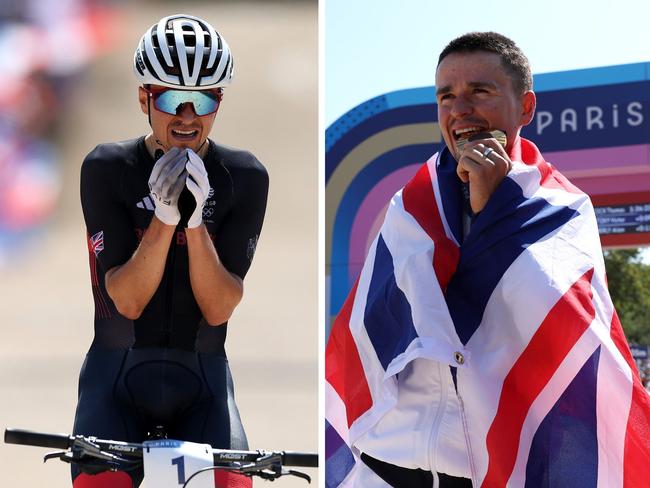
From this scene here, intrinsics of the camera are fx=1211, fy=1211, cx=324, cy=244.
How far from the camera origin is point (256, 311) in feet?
46.9

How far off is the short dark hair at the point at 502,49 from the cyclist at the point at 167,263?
766mm

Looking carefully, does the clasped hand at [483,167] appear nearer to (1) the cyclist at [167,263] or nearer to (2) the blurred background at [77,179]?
(1) the cyclist at [167,263]

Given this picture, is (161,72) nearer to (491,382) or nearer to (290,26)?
(491,382)

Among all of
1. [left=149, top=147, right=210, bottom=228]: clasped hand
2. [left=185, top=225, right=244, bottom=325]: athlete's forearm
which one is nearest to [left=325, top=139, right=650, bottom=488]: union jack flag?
[left=185, top=225, right=244, bottom=325]: athlete's forearm

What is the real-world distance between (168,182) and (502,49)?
1.14 metres

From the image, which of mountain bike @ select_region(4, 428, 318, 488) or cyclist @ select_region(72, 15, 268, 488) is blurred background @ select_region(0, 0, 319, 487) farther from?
mountain bike @ select_region(4, 428, 318, 488)

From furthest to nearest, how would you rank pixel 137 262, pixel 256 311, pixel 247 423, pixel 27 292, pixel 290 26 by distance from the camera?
pixel 290 26 < pixel 27 292 < pixel 256 311 < pixel 247 423 < pixel 137 262

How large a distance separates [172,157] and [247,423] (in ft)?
20.9

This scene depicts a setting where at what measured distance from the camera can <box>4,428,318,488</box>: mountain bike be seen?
3396 mm

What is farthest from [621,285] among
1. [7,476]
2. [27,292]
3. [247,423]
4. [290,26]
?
[7,476]

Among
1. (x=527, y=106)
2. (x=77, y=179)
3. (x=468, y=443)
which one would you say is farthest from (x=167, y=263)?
(x=77, y=179)

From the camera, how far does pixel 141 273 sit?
12.6 feet

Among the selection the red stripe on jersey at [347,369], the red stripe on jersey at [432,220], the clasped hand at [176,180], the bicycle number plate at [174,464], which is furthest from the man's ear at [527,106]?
the bicycle number plate at [174,464]

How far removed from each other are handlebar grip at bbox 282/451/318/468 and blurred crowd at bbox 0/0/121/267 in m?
13.9
